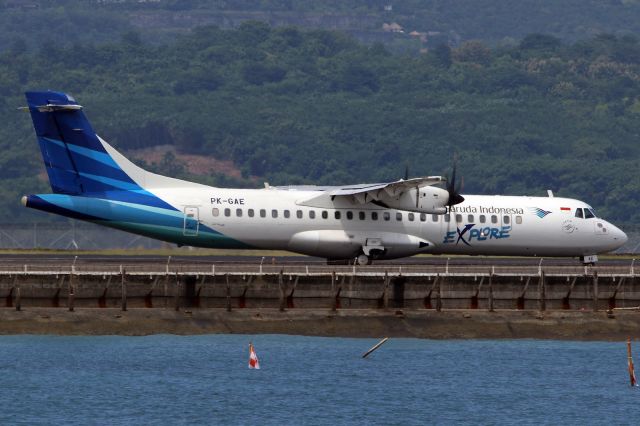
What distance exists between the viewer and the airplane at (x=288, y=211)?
76.2m

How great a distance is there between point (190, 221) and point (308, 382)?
16401mm

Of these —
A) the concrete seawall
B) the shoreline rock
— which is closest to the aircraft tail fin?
the concrete seawall

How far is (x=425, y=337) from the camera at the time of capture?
6881 centimetres

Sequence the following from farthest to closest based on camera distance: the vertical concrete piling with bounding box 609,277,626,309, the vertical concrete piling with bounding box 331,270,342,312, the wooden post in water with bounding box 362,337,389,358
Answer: the vertical concrete piling with bounding box 609,277,626,309
the vertical concrete piling with bounding box 331,270,342,312
the wooden post in water with bounding box 362,337,389,358

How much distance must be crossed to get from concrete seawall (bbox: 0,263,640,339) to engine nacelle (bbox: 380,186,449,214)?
752 cm

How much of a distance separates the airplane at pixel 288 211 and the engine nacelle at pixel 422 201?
0.05 meters

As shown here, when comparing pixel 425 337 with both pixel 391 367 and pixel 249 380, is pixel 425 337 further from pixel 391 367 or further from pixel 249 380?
pixel 249 380

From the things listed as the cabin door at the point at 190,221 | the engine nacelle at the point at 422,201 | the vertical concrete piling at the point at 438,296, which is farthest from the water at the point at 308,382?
the engine nacelle at the point at 422,201

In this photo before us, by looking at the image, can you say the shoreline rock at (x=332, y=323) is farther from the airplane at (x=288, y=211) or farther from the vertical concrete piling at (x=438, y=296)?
the airplane at (x=288, y=211)

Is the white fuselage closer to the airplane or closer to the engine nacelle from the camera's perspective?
the airplane

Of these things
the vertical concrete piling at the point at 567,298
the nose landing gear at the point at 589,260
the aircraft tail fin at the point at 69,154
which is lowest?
the vertical concrete piling at the point at 567,298

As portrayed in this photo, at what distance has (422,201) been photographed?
7838 centimetres

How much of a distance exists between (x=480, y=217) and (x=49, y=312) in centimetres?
2350

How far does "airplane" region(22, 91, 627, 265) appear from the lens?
76188mm
